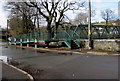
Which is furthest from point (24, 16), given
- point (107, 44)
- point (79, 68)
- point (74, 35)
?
point (79, 68)

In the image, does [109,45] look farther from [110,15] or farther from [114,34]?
[110,15]

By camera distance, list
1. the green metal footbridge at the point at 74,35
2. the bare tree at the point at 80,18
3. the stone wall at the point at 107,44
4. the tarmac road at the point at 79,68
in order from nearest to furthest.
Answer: the tarmac road at the point at 79,68 → the stone wall at the point at 107,44 → the green metal footbridge at the point at 74,35 → the bare tree at the point at 80,18

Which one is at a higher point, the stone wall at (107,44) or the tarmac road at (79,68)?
the stone wall at (107,44)

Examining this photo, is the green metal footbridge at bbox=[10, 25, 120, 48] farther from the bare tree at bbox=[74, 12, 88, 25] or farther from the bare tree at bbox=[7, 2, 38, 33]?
the bare tree at bbox=[74, 12, 88, 25]

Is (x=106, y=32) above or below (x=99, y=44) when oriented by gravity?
above

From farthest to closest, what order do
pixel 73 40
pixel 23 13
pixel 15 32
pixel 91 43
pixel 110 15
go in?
pixel 110 15, pixel 15 32, pixel 23 13, pixel 73 40, pixel 91 43

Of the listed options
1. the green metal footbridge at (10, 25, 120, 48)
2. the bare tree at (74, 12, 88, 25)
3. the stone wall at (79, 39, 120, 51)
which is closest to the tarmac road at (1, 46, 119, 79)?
the stone wall at (79, 39, 120, 51)

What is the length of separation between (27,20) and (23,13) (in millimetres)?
2108

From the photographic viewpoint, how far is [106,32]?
915 inches

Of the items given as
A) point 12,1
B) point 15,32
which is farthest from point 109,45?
point 15,32

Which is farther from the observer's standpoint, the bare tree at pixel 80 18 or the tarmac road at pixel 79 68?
the bare tree at pixel 80 18

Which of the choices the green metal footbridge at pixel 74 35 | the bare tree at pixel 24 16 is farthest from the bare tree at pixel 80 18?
the green metal footbridge at pixel 74 35

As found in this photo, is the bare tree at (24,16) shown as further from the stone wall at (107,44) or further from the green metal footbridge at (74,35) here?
the stone wall at (107,44)

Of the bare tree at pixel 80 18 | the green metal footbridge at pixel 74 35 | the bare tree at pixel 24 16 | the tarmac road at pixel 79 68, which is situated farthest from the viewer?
the bare tree at pixel 80 18
